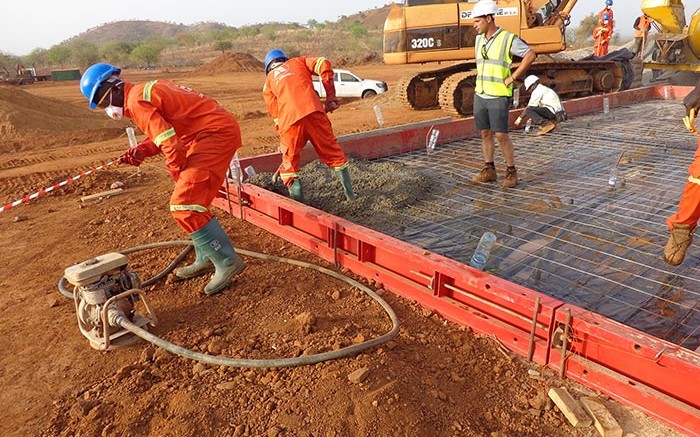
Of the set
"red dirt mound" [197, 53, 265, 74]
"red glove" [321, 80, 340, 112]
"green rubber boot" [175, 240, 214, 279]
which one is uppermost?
"red dirt mound" [197, 53, 265, 74]

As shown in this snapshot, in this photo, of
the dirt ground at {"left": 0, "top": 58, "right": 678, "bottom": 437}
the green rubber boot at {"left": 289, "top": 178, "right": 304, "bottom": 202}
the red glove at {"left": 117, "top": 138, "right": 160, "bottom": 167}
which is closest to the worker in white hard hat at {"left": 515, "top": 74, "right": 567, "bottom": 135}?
the green rubber boot at {"left": 289, "top": 178, "right": 304, "bottom": 202}

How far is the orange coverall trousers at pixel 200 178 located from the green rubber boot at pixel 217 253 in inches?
2.3

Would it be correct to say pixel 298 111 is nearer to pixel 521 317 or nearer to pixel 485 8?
pixel 485 8

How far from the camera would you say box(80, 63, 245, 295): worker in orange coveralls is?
124 inches

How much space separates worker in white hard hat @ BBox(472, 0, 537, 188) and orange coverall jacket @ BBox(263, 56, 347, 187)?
5.20ft

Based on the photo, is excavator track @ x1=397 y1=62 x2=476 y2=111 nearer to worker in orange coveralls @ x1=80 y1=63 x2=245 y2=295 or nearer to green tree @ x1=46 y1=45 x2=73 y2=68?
worker in orange coveralls @ x1=80 y1=63 x2=245 y2=295

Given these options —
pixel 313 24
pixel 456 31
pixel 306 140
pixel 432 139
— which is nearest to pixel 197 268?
pixel 306 140

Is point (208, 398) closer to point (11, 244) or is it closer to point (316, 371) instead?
point (316, 371)

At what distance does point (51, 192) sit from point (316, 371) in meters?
5.22

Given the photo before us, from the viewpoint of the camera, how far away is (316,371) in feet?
8.34

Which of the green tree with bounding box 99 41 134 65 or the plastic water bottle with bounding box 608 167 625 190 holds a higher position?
the green tree with bounding box 99 41 134 65

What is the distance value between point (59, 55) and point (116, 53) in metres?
6.31

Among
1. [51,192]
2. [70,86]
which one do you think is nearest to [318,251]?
[51,192]

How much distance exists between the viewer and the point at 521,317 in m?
2.68
